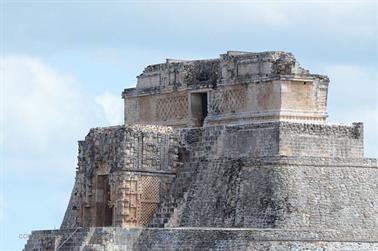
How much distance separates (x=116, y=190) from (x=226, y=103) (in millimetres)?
4484

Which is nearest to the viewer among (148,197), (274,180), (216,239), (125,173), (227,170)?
(216,239)

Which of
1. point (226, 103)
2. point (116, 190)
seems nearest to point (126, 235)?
point (116, 190)

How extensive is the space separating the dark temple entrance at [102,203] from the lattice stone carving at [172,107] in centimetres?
348

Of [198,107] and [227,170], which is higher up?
[198,107]

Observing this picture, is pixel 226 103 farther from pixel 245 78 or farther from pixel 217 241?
pixel 217 241

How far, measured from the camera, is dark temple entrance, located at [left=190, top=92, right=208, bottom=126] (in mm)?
54438

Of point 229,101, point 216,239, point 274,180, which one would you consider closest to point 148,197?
point 229,101

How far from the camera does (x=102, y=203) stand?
175 feet

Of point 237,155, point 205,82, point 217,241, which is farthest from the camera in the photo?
point 205,82

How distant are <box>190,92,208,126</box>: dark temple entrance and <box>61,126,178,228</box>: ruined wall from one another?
2.14m

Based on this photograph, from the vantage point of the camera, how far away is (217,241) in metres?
47.3

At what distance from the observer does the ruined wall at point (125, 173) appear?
5150cm

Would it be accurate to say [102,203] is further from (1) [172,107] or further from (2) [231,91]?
(2) [231,91]

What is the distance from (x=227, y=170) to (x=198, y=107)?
4.78 m
